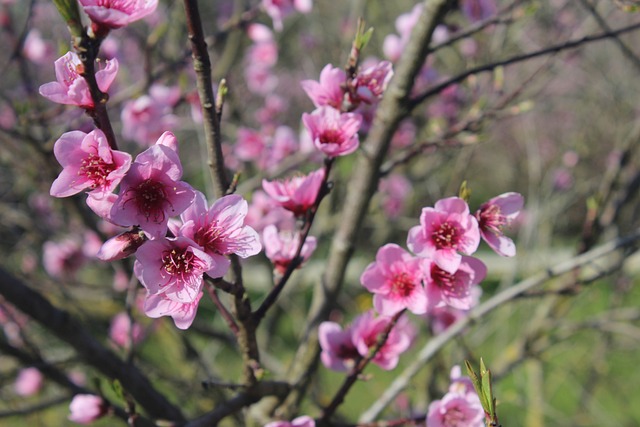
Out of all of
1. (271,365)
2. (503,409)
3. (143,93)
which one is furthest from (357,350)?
(503,409)

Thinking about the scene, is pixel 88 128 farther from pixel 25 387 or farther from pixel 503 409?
pixel 503 409

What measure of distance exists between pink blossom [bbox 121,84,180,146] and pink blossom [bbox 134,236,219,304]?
1.49 metres

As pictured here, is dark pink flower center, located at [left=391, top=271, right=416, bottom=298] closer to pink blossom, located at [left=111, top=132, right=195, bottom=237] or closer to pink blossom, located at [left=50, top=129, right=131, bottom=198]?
pink blossom, located at [left=111, top=132, right=195, bottom=237]

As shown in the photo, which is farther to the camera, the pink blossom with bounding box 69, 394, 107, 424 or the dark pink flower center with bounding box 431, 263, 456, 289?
the pink blossom with bounding box 69, 394, 107, 424

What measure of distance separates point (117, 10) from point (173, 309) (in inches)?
21.3

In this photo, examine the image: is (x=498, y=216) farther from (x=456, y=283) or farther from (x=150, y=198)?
(x=150, y=198)

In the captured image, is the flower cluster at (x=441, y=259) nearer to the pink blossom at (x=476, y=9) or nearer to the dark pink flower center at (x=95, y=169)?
the dark pink flower center at (x=95, y=169)

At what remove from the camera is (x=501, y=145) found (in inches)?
382

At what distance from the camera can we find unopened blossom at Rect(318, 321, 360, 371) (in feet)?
4.89

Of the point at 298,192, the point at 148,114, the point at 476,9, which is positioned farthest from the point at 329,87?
the point at 148,114

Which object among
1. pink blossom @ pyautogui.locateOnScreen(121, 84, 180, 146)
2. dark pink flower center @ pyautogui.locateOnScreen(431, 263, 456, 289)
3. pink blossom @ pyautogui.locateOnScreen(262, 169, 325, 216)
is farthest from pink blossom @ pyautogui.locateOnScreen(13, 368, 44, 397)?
dark pink flower center @ pyautogui.locateOnScreen(431, 263, 456, 289)

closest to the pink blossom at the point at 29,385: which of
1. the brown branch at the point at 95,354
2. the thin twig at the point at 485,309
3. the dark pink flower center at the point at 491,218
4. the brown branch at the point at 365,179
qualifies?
the brown branch at the point at 95,354

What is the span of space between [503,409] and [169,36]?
466 centimetres

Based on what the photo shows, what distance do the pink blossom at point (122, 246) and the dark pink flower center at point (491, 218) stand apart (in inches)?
27.8
